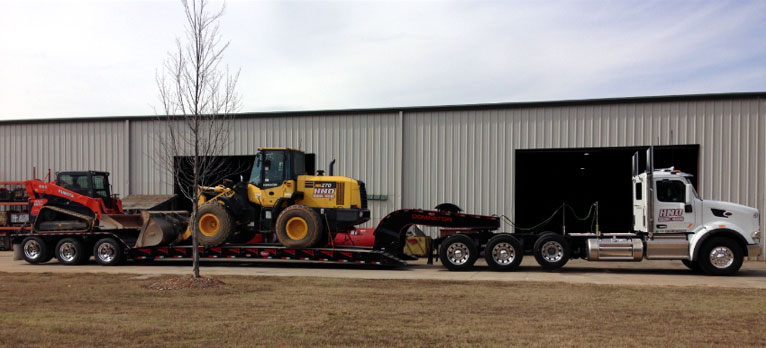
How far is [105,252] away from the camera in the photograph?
1861 centimetres

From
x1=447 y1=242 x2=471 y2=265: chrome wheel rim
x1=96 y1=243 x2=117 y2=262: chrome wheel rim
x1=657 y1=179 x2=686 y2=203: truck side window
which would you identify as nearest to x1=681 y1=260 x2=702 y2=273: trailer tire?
x1=657 y1=179 x2=686 y2=203: truck side window

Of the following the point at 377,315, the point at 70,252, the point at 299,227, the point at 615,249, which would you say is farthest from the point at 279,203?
the point at 615,249

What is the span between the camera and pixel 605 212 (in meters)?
34.4

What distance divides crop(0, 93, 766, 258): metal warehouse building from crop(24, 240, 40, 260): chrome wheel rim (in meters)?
6.37

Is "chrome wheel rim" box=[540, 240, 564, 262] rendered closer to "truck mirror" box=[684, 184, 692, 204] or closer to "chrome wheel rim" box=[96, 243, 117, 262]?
"truck mirror" box=[684, 184, 692, 204]

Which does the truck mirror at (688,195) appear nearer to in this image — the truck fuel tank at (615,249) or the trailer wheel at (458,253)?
the truck fuel tank at (615,249)

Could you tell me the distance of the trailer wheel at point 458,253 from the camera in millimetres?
16891

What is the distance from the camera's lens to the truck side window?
53.3 ft

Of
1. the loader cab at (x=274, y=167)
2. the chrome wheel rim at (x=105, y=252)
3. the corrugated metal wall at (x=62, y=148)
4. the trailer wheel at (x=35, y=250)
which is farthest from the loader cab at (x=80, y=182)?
the corrugated metal wall at (x=62, y=148)

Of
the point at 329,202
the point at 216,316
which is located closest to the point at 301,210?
the point at 329,202

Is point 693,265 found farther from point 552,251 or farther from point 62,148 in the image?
point 62,148

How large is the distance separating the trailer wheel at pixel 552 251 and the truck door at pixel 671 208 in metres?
2.42

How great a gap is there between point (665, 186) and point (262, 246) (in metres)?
11.3

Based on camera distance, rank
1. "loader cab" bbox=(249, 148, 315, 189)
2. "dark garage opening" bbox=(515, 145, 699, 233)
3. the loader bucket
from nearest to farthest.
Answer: "loader cab" bbox=(249, 148, 315, 189) < the loader bucket < "dark garage opening" bbox=(515, 145, 699, 233)
